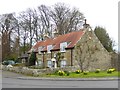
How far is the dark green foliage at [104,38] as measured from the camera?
201ft

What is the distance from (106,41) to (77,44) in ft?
71.9

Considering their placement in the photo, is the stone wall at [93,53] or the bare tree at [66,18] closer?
the stone wall at [93,53]

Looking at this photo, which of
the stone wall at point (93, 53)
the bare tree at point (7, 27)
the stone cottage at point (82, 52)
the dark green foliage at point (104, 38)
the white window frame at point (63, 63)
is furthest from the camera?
the bare tree at point (7, 27)

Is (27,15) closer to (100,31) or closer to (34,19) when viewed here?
(34,19)

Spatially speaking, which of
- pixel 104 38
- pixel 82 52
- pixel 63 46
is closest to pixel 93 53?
pixel 82 52

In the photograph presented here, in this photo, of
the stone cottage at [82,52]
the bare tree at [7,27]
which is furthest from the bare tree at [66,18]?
the stone cottage at [82,52]

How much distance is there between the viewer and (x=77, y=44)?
41.3 m

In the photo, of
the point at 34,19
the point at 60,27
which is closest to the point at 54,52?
the point at 60,27

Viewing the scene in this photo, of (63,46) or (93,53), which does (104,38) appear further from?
(93,53)

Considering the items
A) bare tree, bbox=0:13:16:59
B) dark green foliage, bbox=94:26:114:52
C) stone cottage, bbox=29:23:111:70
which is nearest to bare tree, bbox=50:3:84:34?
dark green foliage, bbox=94:26:114:52

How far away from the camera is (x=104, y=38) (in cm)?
6228

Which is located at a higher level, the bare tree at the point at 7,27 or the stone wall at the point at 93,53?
the bare tree at the point at 7,27

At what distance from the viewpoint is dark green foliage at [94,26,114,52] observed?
6125 cm

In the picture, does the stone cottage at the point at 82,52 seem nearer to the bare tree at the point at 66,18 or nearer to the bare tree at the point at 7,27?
the bare tree at the point at 66,18
